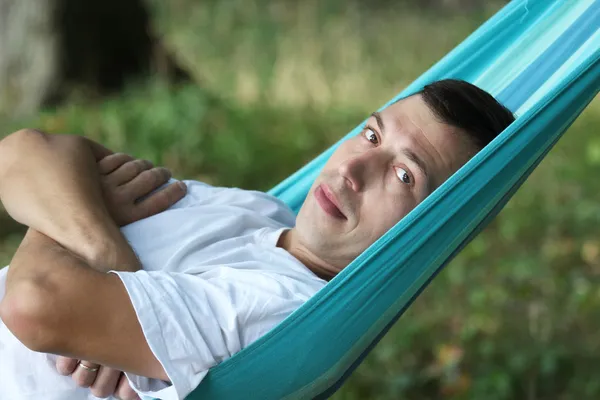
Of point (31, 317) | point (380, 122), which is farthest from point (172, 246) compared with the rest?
point (380, 122)

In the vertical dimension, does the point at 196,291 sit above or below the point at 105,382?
above

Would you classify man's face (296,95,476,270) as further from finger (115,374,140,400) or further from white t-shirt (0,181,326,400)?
finger (115,374,140,400)

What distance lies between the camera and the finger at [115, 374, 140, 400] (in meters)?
1.90

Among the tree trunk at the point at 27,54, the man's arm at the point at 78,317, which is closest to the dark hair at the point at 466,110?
the man's arm at the point at 78,317

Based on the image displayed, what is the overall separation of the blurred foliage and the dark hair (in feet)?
4.32

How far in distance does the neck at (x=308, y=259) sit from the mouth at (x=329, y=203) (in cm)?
11

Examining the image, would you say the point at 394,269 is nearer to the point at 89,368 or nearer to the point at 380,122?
the point at 380,122

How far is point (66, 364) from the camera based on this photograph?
1925mm

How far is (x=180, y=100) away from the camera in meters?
5.84

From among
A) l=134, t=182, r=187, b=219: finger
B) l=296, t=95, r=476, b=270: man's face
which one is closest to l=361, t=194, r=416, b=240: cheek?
l=296, t=95, r=476, b=270: man's face

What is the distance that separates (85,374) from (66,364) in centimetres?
5

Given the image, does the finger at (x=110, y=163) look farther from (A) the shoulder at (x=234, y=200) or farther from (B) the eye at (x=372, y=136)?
(B) the eye at (x=372, y=136)

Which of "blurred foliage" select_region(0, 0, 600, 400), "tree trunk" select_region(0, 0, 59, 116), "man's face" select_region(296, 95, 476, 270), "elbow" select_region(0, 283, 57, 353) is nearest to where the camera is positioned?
"elbow" select_region(0, 283, 57, 353)

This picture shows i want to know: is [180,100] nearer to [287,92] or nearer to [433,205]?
[287,92]
